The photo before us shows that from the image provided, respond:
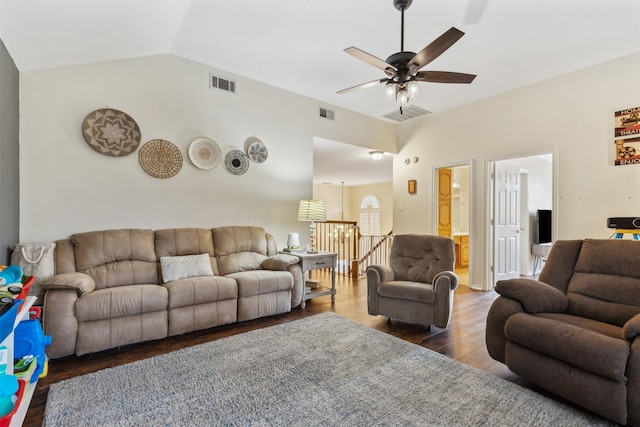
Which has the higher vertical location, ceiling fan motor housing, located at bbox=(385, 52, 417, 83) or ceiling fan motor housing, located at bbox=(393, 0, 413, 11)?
ceiling fan motor housing, located at bbox=(393, 0, 413, 11)

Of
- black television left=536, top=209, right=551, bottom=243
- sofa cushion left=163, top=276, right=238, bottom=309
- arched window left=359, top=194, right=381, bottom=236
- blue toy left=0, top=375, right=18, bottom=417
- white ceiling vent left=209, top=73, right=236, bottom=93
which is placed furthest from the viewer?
arched window left=359, top=194, right=381, bottom=236

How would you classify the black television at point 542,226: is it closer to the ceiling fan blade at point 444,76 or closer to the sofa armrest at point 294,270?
the ceiling fan blade at point 444,76

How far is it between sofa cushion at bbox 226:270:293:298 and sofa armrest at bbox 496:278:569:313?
2.14 meters

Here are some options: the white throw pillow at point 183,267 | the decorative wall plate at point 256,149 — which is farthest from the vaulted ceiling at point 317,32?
the white throw pillow at point 183,267

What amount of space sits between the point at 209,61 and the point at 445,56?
2.85 meters

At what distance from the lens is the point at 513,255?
5191 millimetres

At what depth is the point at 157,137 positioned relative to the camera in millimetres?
3557

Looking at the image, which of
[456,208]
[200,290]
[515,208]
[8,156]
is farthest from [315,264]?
[456,208]

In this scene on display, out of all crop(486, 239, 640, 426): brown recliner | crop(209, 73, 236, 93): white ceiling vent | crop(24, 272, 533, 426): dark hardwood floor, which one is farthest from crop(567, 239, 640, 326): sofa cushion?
crop(209, 73, 236, 93): white ceiling vent

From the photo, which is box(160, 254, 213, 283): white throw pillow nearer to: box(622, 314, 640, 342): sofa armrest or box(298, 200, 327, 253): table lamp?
box(298, 200, 327, 253): table lamp

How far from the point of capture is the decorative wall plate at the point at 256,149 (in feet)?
13.9

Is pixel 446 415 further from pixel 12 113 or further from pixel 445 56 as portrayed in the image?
pixel 12 113

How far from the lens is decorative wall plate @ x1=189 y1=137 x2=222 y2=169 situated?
3.77 m

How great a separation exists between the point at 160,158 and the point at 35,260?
60.3 inches
